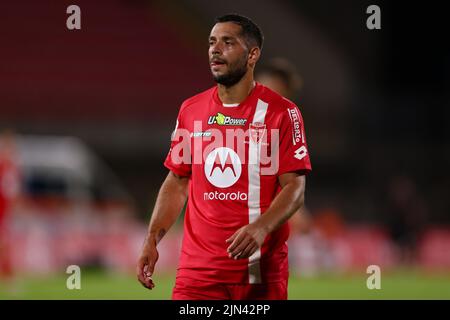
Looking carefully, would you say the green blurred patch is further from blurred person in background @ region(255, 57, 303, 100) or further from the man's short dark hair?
the man's short dark hair

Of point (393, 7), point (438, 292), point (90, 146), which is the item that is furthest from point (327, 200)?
point (438, 292)

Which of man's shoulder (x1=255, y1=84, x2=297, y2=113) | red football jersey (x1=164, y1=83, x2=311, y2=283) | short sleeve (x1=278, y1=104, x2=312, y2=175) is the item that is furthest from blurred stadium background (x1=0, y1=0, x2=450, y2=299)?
short sleeve (x1=278, y1=104, x2=312, y2=175)

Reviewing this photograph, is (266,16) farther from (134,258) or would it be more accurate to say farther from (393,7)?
(134,258)

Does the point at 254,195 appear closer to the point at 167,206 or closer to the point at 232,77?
the point at 167,206

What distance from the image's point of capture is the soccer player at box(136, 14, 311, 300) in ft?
15.9

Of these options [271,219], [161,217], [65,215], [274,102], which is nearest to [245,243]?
[271,219]

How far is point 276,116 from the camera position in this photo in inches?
193

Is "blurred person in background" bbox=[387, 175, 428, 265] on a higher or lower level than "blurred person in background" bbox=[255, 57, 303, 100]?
lower

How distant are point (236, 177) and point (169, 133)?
58.1 ft

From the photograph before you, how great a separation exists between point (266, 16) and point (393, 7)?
364cm

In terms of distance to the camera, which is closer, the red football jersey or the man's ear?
the red football jersey

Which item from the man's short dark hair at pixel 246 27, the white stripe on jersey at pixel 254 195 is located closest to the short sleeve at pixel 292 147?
the white stripe on jersey at pixel 254 195

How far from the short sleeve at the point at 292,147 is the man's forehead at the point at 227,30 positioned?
0.49 m

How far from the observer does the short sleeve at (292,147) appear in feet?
15.8
